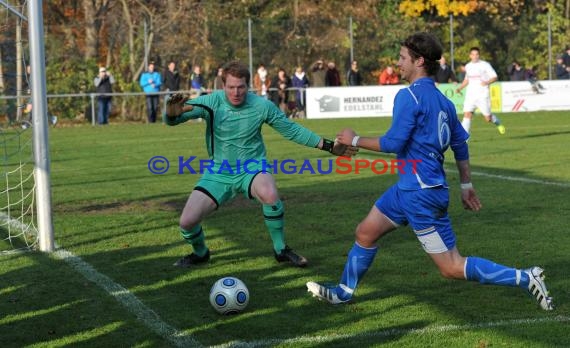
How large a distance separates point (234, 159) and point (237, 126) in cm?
27

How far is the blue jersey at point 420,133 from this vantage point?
20.0 feet

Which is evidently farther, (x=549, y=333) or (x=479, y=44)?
(x=479, y=44)

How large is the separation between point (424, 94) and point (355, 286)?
4.58 ft

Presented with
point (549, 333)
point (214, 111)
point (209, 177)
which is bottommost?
point (549, 333)

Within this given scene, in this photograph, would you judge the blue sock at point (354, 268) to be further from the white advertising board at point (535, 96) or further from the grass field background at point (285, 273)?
the white advertising board at point (535, 96)

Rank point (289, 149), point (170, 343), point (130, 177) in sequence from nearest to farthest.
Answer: point (170, 343) → point (130, 177) → point (289, 149)

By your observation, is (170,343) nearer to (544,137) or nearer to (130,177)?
(130,177)

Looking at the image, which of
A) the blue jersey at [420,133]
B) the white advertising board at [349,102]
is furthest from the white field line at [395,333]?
the white advertising board at [349,102]

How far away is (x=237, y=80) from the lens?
797 centimetres

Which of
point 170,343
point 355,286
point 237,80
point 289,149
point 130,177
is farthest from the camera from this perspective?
point 289,149

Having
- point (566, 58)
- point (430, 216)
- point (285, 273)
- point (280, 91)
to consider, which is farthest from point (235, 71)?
point (566, 58)

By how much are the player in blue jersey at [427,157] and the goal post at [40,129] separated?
3675 millimetres

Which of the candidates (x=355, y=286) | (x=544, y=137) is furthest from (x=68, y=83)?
(x=355, y=286)

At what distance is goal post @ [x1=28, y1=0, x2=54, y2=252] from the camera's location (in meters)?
8.96
